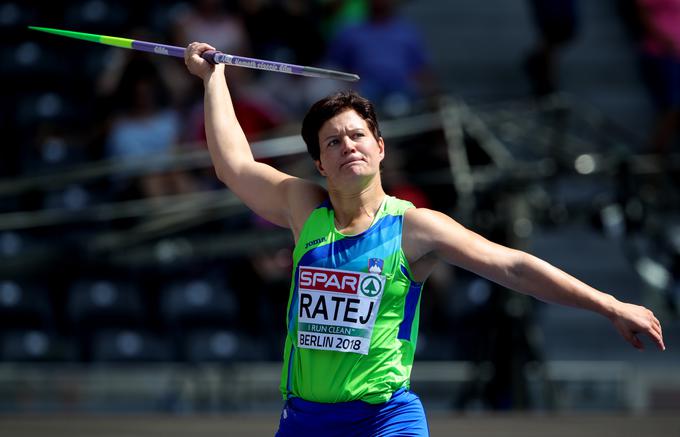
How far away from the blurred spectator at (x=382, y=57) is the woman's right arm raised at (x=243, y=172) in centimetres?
600

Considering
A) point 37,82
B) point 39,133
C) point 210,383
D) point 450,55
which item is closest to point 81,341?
point 210,383

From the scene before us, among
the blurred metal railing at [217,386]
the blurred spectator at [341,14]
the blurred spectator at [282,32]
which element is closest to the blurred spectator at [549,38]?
the blurred spectator at [341,14]

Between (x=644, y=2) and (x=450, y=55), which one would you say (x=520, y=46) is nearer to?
(x=450, y=55)

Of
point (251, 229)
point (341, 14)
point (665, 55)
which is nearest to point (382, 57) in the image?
point (341, 14)

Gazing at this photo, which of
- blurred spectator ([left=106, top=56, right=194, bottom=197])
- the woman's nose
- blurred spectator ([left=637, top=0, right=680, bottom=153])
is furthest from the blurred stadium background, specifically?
the woman's nose

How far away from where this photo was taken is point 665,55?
11.5m

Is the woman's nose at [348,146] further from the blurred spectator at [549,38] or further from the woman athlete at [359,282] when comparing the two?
the blurred spectator at [549,38]

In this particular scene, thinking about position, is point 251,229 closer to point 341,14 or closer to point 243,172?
point 341,14

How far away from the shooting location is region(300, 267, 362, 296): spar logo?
13.7ft

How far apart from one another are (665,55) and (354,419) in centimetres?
818

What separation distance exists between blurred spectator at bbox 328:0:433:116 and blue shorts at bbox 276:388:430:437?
6.64 meters

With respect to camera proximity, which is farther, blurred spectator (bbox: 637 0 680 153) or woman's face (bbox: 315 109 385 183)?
blurred spectator (bbox: 637 0 680 153)

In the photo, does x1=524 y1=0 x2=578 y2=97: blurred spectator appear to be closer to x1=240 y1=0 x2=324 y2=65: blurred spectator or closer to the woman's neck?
x1=240 y1=0 x2=324 y2=65: blurred spectator

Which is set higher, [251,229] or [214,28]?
[214,28]
